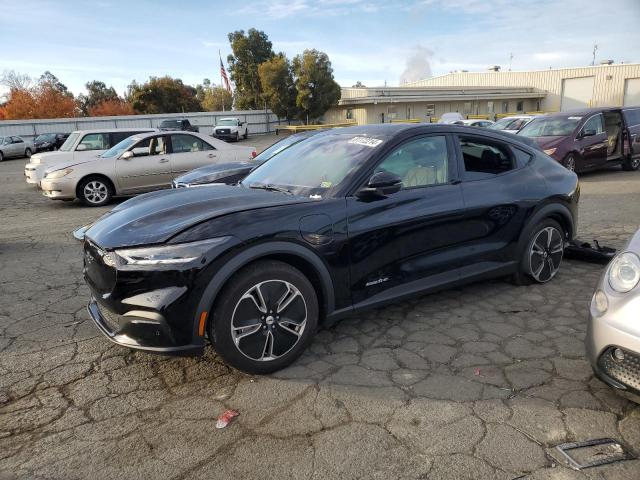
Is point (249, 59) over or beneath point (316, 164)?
Answer: over

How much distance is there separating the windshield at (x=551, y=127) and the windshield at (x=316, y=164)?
30.5 ft

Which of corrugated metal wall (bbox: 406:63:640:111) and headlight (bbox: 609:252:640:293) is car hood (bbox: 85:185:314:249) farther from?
corrugated metal wall (bbox: 406:63:640:111)

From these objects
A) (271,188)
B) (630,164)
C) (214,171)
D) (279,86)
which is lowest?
(630,164)

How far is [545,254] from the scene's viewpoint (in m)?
4.59

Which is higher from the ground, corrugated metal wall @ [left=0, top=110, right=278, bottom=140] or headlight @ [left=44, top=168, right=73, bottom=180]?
corrugated metal wall @ [left=0, top=110, right=278, bottom=140]

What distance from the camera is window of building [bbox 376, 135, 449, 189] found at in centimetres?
370

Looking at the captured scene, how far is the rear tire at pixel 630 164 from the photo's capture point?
490 inches

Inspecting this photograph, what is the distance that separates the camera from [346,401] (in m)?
2.83

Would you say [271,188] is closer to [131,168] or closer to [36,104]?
[131,168]

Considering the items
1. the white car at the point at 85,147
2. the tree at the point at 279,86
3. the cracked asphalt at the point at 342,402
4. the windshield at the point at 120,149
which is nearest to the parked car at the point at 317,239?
the cracked asphalt at the point at 342,402

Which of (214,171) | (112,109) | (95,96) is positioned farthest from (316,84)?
(95,96)

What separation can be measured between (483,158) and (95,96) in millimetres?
82656

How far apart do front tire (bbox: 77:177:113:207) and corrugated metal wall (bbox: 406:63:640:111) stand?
4552 cm

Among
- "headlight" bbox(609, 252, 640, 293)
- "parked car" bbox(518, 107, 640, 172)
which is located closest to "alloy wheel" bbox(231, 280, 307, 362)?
"headlight" bbox(609, 252, 640, 293)
